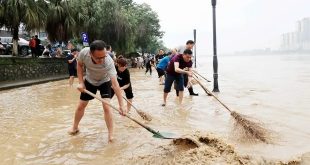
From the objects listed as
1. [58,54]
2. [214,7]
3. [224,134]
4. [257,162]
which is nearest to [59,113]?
[224,134]

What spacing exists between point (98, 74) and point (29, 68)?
603 inches

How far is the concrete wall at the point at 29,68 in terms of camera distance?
18.1 meters

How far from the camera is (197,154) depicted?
5.14 metres

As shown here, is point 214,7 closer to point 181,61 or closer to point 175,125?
point 181,61

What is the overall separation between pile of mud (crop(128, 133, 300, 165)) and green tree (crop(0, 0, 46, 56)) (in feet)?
47.7

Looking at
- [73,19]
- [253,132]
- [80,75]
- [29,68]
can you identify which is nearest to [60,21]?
[73,19]

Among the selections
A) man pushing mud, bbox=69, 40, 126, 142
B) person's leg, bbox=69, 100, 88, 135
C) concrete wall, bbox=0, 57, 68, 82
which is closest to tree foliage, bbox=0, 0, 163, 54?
concrete wall, bbox=0, 57, 68, 82

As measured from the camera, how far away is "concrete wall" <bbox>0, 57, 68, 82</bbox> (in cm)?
1809

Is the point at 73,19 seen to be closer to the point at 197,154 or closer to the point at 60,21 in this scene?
the point at 60,21

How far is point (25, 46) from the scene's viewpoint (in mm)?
27062

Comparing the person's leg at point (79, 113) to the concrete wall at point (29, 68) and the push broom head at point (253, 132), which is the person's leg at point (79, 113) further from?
the concrete wall at point (29, 68)

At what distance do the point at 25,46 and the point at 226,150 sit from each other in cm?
2383

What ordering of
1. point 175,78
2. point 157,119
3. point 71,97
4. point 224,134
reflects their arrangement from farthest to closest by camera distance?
point 71,97 < point 175,78 < point 157,119 < point 224,134

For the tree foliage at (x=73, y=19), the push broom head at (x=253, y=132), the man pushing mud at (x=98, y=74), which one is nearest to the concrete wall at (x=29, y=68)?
the tree foliage at (x=73, y=19)
